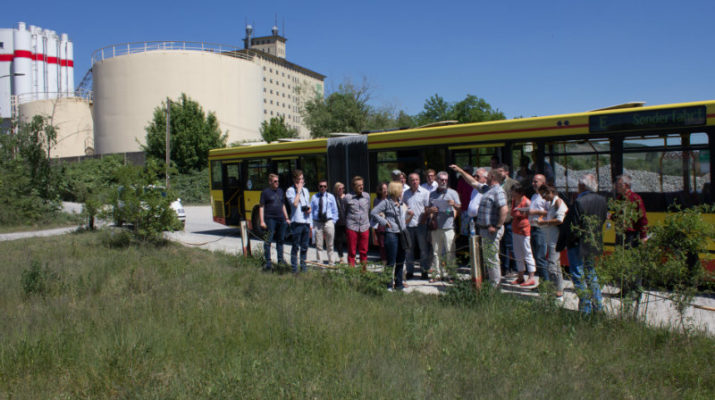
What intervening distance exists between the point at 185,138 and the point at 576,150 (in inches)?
1525

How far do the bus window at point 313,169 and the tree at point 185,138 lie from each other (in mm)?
31553

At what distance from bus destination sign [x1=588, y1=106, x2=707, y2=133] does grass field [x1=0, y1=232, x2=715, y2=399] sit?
3951mm

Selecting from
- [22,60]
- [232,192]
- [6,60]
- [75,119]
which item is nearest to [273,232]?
[232,192]

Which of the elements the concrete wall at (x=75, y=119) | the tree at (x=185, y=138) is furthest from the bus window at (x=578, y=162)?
the concrete wall at (x=75, y=119)

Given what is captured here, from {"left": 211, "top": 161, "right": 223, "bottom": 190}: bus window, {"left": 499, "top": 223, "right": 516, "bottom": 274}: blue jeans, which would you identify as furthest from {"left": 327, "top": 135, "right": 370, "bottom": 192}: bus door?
{"left": 211, "top": 161, "right": 223, "bottom": 190}: bus window

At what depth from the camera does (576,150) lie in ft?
29.7

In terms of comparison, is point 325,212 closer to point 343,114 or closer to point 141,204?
point 141,204

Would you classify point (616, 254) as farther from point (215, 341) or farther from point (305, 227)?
point (305, 227)

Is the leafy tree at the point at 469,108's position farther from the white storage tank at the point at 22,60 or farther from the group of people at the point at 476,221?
the white storage tank at the point at 22,60

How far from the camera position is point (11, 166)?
21531mm

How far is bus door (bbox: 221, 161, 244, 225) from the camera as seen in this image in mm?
16250

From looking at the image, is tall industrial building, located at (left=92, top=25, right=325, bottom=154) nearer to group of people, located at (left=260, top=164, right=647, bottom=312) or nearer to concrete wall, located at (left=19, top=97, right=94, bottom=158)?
concrete wall, located at (left=19, top=97, right=94, bottom=158)

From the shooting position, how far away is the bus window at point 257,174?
1525cm

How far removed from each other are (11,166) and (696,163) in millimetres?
23642
